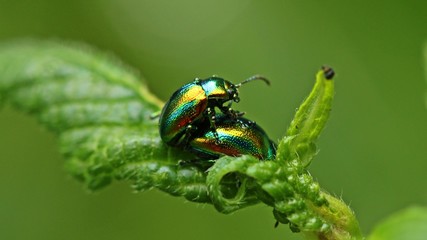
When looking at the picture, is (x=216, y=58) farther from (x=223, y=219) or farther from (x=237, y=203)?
(x=237, y=203)

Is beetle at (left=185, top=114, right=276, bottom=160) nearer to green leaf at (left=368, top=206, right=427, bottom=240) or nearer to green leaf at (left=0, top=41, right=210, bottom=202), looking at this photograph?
green leaf at (left=0, top=41, right=210, bottom=202)

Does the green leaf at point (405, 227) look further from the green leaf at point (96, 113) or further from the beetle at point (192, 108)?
the beetle at point (192, 108)

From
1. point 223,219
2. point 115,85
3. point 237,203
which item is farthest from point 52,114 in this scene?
point 223,219

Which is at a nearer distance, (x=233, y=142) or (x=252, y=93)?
(x=233, y=142)

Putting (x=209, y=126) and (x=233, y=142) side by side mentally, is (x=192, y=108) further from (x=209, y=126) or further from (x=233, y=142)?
(x=233, y=142)

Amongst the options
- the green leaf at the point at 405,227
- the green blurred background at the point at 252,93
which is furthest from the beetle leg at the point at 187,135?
the green blurred background at the point at 252,93

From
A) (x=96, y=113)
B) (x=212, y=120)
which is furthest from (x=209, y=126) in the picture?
(x=96, y=113)
